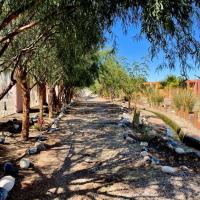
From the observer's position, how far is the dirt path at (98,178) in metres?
6.99

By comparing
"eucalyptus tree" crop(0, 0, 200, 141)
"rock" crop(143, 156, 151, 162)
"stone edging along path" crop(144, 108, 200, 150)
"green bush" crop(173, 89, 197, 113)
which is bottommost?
"stone edging along path" crop(144, 108, 200, 150)

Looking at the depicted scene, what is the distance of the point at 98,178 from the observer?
796cm

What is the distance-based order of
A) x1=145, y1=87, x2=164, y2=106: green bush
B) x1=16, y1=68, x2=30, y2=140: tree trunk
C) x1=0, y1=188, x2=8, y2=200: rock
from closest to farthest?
x1=0, y1=188, x2=8, y2=200: rock → x1=16, y1=68, x2=30, y2=140: tree trunk → x1=145, y1=87, x2=164, y2=106: green bush

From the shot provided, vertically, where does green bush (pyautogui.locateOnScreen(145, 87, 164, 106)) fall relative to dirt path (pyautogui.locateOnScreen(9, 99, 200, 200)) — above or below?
above

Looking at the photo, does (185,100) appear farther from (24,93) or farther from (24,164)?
(24,164)

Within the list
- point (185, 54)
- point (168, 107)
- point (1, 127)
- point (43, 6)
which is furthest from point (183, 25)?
point (168, 107)

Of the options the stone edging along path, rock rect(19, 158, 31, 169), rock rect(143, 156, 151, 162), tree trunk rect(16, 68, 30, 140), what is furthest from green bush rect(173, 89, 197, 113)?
rock rect(19, 158, 31, 169)

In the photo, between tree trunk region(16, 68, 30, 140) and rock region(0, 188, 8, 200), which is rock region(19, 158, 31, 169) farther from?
tree trunk region(16, 68, 30, 140)

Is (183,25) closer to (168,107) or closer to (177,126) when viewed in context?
(177,126)

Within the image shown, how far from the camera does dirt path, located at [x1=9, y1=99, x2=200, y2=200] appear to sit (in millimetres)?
6992

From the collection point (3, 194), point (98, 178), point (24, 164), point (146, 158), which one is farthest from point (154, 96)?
point (3, 194)

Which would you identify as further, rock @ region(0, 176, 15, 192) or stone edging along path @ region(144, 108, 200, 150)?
stone edging along path @ region(144, 108, 200, 150)

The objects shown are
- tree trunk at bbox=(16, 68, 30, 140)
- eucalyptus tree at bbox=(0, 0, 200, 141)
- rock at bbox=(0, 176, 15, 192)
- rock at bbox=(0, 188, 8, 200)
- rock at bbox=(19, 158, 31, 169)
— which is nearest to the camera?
eucalyptus tree at bbox=(0, 0, 200, 141)

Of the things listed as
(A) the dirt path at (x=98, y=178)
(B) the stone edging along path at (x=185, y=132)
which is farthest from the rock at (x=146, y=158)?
(B) the stone edging along path at (x=185, y=132)
